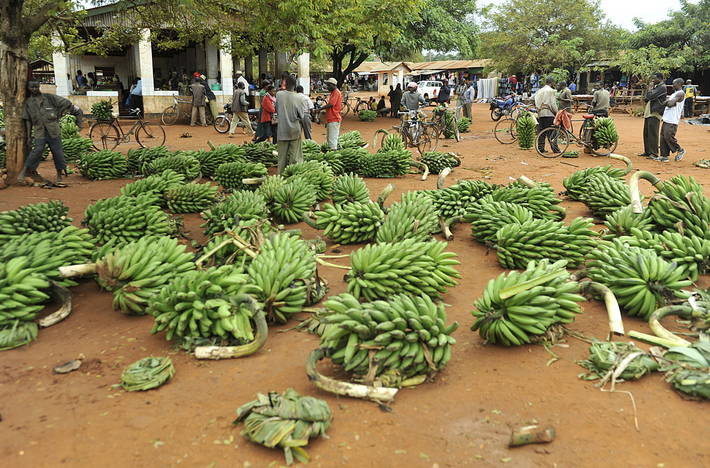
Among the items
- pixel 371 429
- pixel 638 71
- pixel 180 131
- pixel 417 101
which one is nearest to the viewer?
pixel 371 429

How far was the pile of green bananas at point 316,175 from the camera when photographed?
8.15 metres

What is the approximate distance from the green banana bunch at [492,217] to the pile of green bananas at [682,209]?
134cm

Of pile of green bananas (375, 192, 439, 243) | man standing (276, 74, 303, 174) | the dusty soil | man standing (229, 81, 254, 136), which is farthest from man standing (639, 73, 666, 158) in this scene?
man standing (229, 81, 254, 136)

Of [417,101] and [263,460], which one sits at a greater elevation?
[417,101]

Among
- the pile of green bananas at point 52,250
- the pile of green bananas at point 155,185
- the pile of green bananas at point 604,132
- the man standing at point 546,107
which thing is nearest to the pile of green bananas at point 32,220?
the pile of green bananas at point 52,250

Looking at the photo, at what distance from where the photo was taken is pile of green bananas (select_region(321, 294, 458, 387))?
3316 mm

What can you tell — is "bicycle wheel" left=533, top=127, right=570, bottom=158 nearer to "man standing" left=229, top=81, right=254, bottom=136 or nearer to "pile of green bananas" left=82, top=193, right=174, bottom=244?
"man standing" left=229, top=81, right=254, bottom=136

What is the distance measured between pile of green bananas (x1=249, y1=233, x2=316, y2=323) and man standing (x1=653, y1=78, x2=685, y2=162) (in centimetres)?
1025

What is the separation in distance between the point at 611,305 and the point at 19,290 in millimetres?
4477

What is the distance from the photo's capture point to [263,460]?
8.84ft

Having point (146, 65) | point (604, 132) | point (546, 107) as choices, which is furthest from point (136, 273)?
point (146, 65)

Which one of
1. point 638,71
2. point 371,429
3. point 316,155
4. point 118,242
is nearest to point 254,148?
point 316,155

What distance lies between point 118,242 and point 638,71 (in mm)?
28015

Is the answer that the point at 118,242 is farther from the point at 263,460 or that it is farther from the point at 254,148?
the point at 254,148
